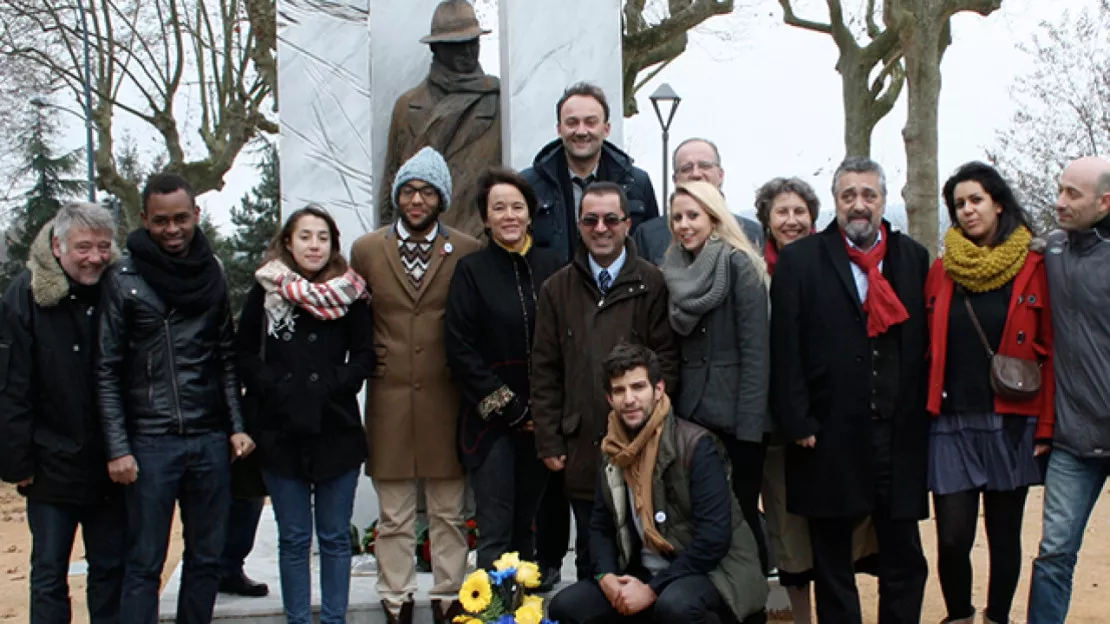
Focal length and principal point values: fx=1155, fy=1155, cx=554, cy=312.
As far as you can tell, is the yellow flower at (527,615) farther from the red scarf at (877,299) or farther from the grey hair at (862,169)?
the grey hair at (862,169)

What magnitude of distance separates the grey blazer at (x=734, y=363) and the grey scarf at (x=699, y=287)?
53 millimetres

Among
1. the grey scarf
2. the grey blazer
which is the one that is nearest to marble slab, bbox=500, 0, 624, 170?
the grey scarf

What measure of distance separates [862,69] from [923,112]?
3379 mm

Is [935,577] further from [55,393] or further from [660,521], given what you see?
[55,393]

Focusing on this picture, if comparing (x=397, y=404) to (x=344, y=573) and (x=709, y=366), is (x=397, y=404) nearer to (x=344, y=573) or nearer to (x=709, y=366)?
(x=344, y=573)

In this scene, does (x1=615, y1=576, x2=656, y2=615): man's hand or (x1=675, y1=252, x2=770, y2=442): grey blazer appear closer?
(x1=615, y1=576, x2=656, y2=615): man's hand

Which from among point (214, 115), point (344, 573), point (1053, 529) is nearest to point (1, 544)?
point (344, 573)

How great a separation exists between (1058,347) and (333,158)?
11.9ft

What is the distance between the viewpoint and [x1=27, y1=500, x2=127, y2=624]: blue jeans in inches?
172

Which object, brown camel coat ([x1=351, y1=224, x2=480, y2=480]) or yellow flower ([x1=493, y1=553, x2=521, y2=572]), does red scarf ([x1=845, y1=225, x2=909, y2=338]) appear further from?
brown camel coat ([x1=351, y1=224, x2=480, y2=480])

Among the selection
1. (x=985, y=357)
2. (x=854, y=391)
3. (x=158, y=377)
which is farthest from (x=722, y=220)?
(x=158, y=377)

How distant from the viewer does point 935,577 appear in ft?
22.4

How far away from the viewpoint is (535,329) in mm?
4609

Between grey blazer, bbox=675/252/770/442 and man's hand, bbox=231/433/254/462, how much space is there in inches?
66.2
